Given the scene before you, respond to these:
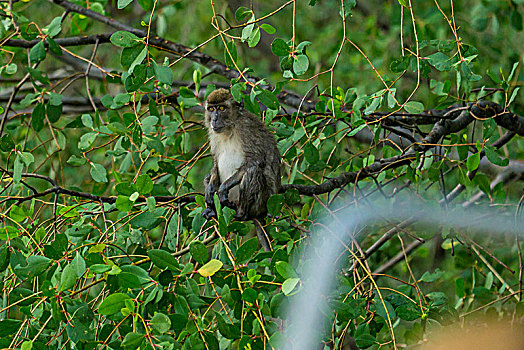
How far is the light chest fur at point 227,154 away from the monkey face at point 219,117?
11cm

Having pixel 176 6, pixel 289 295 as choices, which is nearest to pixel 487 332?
pixel 289 295

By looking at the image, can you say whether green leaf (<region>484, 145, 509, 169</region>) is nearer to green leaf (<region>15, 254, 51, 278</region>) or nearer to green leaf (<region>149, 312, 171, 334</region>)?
green leaf (<region>149, 312, 171, 334</region>)

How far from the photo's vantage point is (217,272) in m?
2.03

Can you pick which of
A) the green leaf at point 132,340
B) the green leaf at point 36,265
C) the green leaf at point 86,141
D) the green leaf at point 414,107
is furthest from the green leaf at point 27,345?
the green leaf at point 414,107

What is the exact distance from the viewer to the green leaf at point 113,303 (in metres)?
1.87

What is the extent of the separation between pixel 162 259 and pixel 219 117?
1.60 m

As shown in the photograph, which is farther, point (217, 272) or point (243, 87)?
point (243, 87)

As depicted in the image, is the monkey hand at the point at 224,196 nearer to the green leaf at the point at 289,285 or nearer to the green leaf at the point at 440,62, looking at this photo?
the green leaf at the point at 440,62

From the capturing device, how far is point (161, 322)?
6.23ft

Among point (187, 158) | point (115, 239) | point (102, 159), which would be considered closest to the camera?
point (115, 239)

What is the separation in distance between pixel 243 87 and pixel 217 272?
63 centimetres

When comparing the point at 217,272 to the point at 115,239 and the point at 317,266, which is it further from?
the point at 115,239

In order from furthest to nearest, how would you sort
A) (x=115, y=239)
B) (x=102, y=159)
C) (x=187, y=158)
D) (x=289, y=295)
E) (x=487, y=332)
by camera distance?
(x=102, y=159), (x=187, y=158), (x=487, y=332), (x=115, y=239), (x=289, y=295)

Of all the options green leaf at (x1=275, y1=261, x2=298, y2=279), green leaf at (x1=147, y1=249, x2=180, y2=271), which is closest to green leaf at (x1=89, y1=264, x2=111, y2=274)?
green leaf at (x1=147, y1=249, x2=180, y2=271)
